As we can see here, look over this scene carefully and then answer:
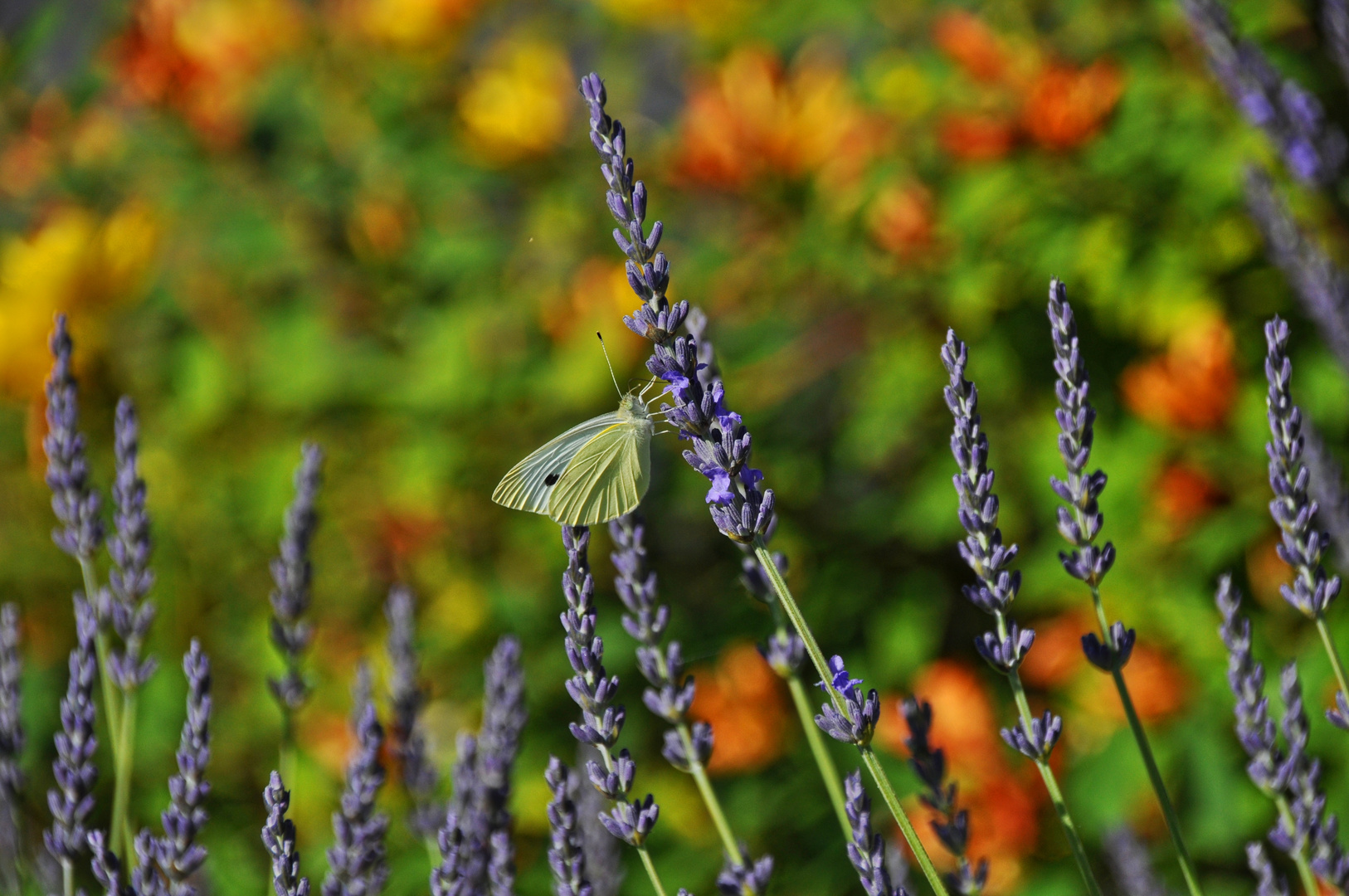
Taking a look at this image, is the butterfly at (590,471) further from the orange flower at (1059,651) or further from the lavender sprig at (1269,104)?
the orange flower at (1059,651)

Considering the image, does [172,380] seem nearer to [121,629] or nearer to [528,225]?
[528,225]

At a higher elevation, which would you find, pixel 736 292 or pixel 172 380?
pixel 172 380

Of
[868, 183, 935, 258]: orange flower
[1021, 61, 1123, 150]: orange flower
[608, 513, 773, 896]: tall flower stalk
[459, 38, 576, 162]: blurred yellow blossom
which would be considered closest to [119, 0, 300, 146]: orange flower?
[459, 38, 576, 162]: blurred yellow blossom

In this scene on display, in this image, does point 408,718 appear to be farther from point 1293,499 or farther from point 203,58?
point 203,58

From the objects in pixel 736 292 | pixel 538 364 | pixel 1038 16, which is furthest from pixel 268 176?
pixel 1038 16

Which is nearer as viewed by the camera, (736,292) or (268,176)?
(736,292)

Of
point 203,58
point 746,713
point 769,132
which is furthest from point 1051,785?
point 203,58
